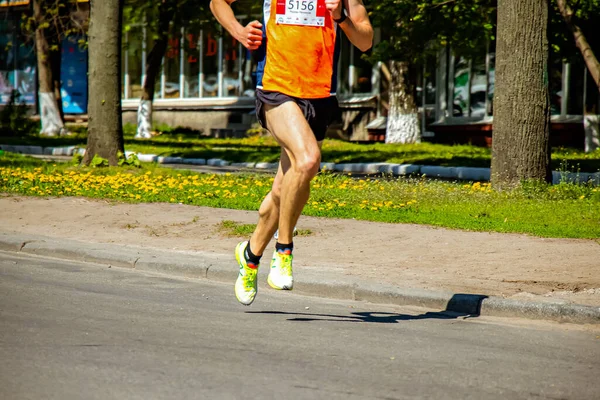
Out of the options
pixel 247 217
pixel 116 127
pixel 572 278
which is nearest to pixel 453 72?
pixel 116 127

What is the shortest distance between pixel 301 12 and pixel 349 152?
59.4ft

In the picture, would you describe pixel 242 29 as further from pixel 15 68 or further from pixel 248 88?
pixel 15 68

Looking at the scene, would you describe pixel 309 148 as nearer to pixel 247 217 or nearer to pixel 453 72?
pixel 247 217

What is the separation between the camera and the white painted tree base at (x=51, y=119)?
1260 inches

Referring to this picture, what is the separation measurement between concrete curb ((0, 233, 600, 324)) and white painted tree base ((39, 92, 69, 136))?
22268 mm

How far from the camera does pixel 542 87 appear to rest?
561 inches

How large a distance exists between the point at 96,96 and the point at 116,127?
2.04ft

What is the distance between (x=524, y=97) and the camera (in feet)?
46.7

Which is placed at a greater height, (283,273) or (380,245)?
(283,273)

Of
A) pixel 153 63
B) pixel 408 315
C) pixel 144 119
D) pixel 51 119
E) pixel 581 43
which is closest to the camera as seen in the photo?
pixel 408 315

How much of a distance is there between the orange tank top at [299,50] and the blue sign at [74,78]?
4017 centimetres

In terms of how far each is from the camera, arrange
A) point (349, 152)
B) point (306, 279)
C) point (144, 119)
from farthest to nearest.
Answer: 1. point (144, 119)
2. point (349, 152)
3. point (306, 279)

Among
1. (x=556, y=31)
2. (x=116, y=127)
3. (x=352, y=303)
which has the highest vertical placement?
(x=556, y=31)

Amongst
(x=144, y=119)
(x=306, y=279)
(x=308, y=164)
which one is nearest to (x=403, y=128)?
(x=144, y=119)
